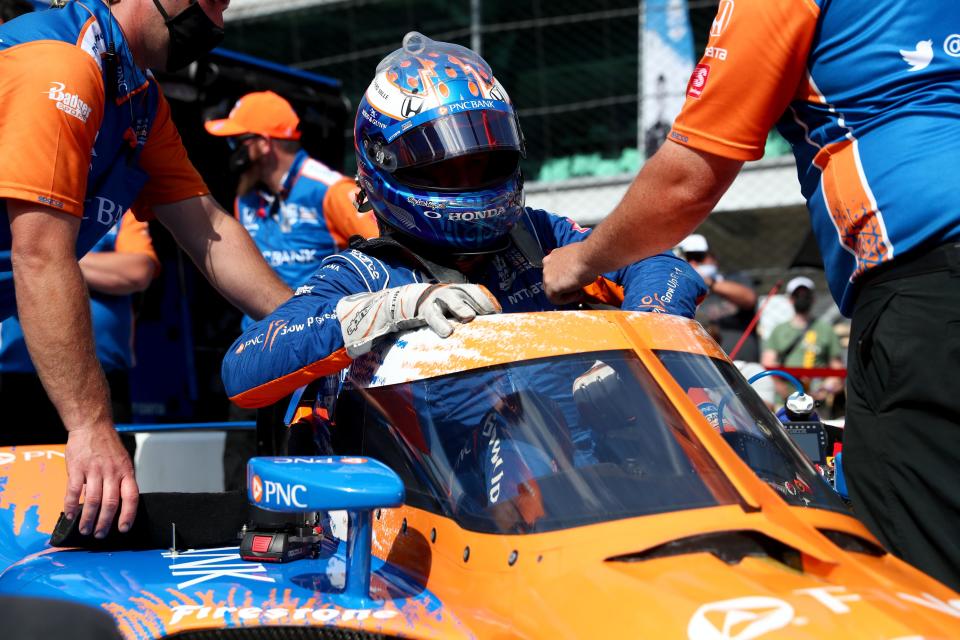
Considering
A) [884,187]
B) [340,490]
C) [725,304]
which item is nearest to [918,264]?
[884,187]

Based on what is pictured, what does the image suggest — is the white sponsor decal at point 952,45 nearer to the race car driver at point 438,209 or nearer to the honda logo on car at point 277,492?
the race car driver at point 438,209

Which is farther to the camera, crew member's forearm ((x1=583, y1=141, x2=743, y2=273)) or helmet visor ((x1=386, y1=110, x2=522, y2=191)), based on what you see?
helmet visor ((x1=386, y1=110, x2=522, y2=191))

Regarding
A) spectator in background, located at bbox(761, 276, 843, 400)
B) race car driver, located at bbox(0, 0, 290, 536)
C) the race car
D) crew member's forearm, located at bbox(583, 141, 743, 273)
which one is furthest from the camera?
spectator in background, located at bbox(761, 276, 843, 400)

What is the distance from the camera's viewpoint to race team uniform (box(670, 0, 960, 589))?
2.08m

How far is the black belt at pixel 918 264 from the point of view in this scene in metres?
2.09

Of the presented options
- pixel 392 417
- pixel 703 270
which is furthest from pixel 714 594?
pixel 703 270

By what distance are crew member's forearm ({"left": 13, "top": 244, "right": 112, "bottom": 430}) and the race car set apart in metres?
0.32

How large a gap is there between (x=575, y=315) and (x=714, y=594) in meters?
0.71

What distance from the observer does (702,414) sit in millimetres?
2094

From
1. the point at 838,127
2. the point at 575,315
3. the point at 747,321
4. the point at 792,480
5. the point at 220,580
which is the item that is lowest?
the point at 747,321

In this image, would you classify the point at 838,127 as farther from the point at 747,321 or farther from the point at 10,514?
the point at 747,321

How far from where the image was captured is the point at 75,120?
9.20 feet

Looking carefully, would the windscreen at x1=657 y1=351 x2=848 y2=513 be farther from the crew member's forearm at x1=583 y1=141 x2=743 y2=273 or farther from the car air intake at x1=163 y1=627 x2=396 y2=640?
the car air intake at x1=163 y1=627 x2=396 y2=640

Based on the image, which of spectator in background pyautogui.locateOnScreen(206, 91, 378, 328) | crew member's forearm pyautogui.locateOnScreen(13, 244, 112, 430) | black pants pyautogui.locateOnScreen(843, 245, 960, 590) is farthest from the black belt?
spectator in background pyautogui.locateOnScreen(206, 91, 378, 328)
